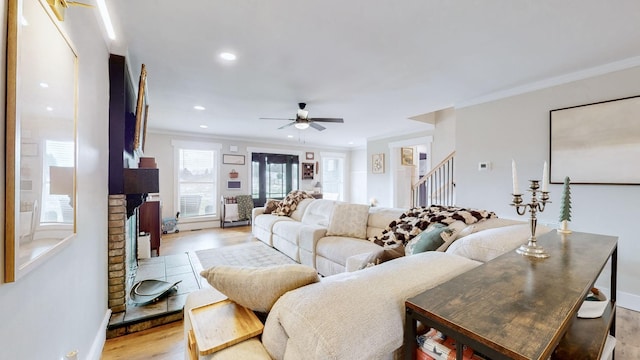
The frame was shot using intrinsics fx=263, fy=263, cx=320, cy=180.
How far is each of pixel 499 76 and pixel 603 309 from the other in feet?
7.75

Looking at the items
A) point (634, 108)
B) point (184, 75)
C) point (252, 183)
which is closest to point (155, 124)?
point (252, 183)

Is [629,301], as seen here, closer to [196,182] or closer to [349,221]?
[349,221]

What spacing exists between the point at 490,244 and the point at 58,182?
206 centimetres

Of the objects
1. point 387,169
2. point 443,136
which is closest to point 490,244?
point 443,136

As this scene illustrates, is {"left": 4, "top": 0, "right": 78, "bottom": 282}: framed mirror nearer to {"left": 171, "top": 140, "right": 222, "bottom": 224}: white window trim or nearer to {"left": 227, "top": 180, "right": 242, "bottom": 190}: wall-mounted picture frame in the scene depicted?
{"left": 171, "top": 140, "right": 222, "bottom": 224}: white window trim

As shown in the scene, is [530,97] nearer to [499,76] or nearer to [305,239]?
[499,76]

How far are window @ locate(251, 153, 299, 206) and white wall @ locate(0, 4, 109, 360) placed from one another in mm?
5124

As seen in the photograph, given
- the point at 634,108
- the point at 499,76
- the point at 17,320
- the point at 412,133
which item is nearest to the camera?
the point at 17,320

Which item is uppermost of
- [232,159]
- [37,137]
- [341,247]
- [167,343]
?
[232,159]

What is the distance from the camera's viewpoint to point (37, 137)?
871 mm

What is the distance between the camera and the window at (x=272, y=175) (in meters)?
7.17

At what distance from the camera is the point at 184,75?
112 inches

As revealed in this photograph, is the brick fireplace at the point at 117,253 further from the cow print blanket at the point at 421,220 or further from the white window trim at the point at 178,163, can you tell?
the white window trim at the point at 178,163

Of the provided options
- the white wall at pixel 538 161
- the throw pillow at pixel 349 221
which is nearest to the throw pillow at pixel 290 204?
the throw pillow at pixel 349 221
